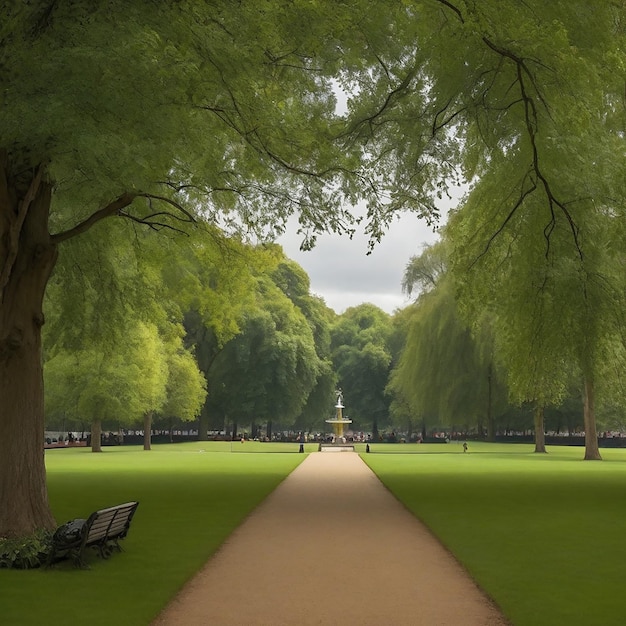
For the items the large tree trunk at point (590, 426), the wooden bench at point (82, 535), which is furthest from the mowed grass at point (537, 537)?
the large tree trunk at point (590, 426)

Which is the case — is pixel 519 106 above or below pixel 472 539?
above

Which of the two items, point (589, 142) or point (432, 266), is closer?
point (589, 142)

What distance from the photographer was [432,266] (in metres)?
58.5

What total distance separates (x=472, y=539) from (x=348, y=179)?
7421mm

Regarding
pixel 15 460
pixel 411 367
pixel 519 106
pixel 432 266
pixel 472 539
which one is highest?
pixel 432 266

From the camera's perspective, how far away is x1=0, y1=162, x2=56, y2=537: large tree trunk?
12.4 m

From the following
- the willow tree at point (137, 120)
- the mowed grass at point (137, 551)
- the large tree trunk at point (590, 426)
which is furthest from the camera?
the large tree trunk at point (590, 426)

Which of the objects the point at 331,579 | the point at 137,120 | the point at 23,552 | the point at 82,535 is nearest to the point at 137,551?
the point at 23,552

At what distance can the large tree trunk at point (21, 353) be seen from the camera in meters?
12.4

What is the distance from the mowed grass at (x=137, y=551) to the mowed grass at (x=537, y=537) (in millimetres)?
3509

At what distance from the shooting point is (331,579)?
9875mm

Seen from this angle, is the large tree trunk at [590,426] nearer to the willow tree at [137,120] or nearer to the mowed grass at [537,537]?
the mowed grass at [537,537]

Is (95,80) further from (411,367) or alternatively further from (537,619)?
(411,367)

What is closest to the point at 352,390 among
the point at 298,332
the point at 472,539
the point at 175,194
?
the point at 298,332
